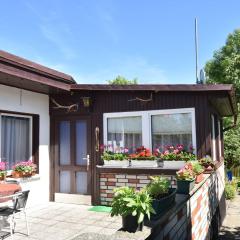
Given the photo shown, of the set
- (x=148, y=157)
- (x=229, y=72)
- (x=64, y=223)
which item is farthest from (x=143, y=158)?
(x=229, y=72)

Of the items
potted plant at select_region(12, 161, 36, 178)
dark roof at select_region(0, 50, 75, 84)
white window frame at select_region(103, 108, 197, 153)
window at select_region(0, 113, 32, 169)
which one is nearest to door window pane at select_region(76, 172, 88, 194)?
potted plant at select_region(12, 161, 36, 178)

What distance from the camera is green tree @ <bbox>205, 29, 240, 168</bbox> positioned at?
17938 millimetres

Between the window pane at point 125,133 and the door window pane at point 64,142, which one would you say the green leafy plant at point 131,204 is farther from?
the door window pane at point 64,142

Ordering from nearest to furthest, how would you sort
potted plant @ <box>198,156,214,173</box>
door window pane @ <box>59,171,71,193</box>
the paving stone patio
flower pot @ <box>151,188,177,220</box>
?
flower pot @ <box>151,188,177,220</box> → the paving stone patio → potted plant @ <box>198,156,214,173</box> → door window pane @ <box>59,171,71,193</box>

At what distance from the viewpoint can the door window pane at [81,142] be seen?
838 cm

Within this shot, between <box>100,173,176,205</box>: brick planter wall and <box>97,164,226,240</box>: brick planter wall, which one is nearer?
<box>97,164,226,240</box>: brick planter wall

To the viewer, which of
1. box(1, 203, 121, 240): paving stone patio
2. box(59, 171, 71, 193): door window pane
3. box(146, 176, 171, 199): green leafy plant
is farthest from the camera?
box(59, 171, 71, 193): door window pane

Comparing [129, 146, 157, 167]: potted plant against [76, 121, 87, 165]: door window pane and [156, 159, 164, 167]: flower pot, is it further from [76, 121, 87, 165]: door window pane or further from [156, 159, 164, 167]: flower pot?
[76, 121, 87, 165]: door window pane

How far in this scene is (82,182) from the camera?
329 inches

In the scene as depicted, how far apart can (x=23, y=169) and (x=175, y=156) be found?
3685 mm

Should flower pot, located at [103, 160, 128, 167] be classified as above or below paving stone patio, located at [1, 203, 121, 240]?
above

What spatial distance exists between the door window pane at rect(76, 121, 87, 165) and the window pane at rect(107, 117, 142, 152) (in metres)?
0.68

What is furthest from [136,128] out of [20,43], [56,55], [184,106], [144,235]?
[56,55]

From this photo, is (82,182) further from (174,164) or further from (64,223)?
(174,164)
